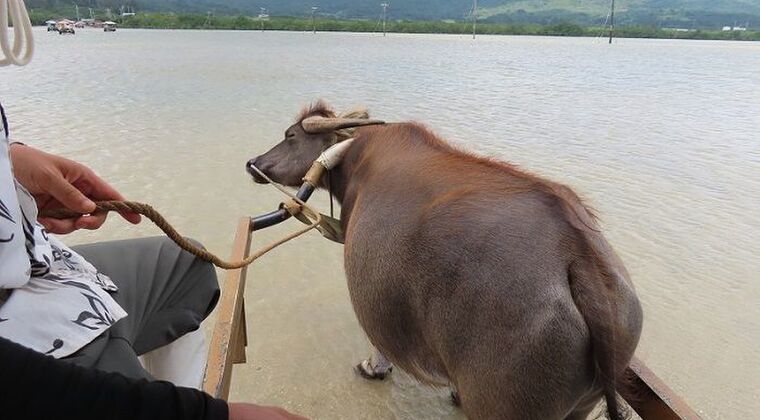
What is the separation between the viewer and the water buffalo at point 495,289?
67.5 inches

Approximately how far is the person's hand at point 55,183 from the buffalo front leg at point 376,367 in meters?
2.01

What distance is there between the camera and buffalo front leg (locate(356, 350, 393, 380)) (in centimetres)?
345

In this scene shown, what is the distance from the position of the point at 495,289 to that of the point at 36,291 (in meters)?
1.32

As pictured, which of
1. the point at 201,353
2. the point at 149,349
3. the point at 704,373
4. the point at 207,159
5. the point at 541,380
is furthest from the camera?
the point at 207,159

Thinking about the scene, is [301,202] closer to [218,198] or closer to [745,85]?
[218,198]

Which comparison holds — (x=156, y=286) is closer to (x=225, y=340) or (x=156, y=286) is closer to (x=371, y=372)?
(x=225, y=340)

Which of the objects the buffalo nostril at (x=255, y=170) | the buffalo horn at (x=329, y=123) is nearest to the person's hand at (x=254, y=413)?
the buffalo horn at (x=329, y=123)

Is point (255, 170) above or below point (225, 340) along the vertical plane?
above

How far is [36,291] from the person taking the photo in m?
1.38

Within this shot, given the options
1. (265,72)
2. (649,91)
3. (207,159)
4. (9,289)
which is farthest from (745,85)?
(9,289)

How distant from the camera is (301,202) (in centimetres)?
288

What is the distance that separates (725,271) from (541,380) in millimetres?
3956

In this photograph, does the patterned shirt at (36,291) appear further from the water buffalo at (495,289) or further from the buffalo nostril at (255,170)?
the buffalo nostril at (255,170)

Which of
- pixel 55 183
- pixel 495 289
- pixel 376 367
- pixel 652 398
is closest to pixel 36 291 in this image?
pixel 55 183
